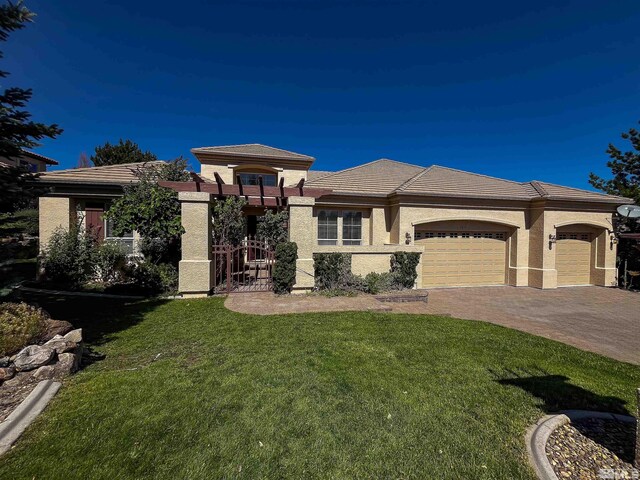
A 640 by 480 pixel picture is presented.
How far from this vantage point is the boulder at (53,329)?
4.60 m

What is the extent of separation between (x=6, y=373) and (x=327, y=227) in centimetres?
1169

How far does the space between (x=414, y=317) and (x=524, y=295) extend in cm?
711

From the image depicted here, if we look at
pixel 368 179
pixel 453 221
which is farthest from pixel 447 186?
pixel 368 179

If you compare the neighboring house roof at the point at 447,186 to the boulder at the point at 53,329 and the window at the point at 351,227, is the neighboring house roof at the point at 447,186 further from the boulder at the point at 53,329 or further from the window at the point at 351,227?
the boulder at the point at 53,329

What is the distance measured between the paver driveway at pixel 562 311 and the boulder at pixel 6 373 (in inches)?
333

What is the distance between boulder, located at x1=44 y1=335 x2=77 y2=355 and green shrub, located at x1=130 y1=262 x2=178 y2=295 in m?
5.78

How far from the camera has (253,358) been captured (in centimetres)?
488

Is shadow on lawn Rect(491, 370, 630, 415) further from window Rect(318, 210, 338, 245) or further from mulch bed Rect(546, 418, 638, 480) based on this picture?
window Rect(318, 210, 338, 245)

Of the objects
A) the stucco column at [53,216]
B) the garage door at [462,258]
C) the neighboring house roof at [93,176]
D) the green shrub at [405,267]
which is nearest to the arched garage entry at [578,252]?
the garage door at [462,258]

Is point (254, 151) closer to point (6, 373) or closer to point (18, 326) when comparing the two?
point (18, 326)

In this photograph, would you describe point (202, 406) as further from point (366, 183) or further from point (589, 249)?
point (589, 249)

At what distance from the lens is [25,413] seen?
3.19 meters

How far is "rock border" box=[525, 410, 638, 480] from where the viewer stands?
2.61 metres

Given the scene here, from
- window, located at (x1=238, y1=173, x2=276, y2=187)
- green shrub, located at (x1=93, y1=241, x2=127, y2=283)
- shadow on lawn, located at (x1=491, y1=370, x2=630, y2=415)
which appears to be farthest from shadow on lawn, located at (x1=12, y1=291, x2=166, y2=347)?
window, located at (x1=238, y1=173, x2=276, y2=187)
